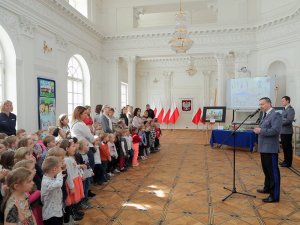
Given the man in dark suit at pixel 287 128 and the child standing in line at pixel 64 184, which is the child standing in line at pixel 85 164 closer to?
the child standing in line at pixel 64 184

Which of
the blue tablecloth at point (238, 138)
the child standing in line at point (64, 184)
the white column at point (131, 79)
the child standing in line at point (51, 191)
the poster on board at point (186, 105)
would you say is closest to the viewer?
the child standing in line at point (51, 191)

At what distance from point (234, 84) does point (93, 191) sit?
7494 millimetres

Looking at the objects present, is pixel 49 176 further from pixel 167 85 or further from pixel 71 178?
pixel 167 85

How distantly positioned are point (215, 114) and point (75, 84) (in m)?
5.60

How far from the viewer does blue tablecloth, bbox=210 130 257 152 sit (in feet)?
25.7

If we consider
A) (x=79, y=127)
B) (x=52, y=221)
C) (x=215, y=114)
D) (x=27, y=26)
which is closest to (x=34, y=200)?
(x=52, y=221)

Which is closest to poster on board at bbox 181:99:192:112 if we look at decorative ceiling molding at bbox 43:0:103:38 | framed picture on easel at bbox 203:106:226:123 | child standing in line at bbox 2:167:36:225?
framed picture on easel at bbox 203:106:226:123

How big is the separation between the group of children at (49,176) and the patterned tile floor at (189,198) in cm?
37

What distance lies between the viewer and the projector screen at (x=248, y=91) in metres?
9.12

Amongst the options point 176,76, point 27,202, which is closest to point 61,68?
point 27,202

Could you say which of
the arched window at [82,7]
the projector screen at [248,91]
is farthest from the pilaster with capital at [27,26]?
the projector screen at [248,91]

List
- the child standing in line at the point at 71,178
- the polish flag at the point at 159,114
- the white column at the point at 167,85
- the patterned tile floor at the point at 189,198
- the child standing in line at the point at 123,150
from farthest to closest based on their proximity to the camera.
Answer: the white column at the point at 167,85
the polish flag at the point at 159,114
the child standing in line at the point at 123,150
the patterned tile floor at the point at 189,198
the child standing in line at the point at 71,178

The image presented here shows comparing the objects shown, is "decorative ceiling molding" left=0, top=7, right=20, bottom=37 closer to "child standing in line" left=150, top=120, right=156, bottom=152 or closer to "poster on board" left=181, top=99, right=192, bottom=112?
"child standing in line" left=150, top=120, right=156, bottom=152

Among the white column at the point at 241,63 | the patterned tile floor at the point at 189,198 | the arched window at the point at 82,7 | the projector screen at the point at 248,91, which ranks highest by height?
the arched window at the point at 82,7
